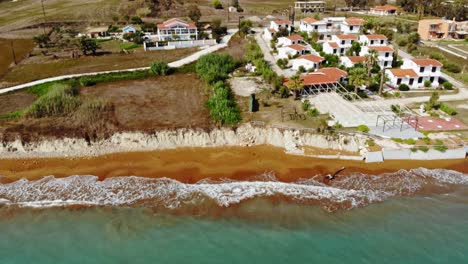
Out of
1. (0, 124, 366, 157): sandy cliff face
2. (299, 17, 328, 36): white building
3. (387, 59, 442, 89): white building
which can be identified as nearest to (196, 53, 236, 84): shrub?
(0, 124, 366, 157): sandy cliff face

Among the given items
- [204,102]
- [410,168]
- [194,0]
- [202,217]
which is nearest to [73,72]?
[204,102]

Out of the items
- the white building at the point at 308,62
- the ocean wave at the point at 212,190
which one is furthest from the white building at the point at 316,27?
the ocean wave at the point at 212,190

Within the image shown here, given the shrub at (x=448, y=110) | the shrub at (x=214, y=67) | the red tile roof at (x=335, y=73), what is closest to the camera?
the shrub at (x=448, y=110)

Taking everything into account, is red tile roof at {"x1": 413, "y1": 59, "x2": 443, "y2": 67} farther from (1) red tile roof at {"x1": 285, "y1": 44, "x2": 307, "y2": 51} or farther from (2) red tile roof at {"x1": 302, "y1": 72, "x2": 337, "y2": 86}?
(1) red tile roof at {"x1": 285, "y1": 44, "x2": 307, "y2": 51}

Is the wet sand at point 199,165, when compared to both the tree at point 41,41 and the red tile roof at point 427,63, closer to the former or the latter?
the red tile roof at point 427,63

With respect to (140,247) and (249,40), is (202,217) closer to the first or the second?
(140,247)

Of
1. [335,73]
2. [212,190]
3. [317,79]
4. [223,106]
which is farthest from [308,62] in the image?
[212,190]
